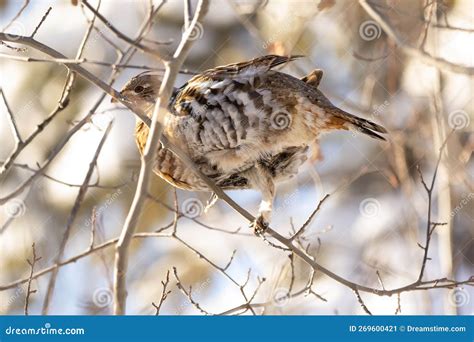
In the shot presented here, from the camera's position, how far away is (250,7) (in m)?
6.99

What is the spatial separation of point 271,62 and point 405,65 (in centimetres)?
463

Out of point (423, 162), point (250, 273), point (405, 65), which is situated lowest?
point (250, 273)

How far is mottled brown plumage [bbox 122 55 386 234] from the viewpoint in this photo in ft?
16.4

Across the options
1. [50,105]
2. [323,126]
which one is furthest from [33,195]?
[323,126]

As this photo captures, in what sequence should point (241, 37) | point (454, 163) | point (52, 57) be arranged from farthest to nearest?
point (241, 37), point (454, 163), point (52, 57)

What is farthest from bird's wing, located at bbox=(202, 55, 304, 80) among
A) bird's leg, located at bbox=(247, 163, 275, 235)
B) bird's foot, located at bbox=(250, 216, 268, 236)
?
bird's foot, located at bbox=(250, 216, 268, 236)

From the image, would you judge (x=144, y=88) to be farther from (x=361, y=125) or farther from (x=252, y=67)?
(x=361, y=125)

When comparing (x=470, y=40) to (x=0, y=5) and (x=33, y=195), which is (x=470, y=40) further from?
(x=33, y=195)

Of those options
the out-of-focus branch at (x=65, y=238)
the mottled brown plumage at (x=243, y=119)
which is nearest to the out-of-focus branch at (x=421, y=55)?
the mottled brown plumage at (x=243, y=119)

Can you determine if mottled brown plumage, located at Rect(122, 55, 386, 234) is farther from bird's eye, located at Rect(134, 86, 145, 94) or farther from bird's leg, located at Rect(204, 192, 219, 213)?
bird's leg, located at Rect(204, 192, 219, 213)

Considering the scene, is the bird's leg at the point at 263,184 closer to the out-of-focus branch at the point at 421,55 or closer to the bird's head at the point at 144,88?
the bird's head at the point at 144,88

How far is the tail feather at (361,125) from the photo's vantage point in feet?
16.5

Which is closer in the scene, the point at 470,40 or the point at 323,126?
the point at 323,126

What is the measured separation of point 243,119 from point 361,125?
78 centimetres
